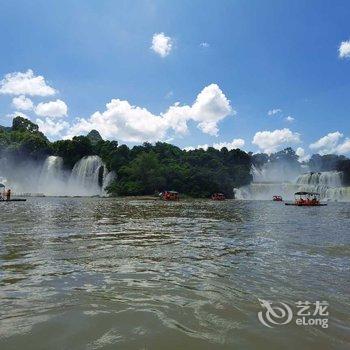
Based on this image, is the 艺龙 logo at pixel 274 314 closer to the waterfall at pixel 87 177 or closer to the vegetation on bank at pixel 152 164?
the vegetation on bank at pixel 152 164

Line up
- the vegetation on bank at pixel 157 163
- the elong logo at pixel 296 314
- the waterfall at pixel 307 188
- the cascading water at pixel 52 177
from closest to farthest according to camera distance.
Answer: the elong logo at pixel 296 314 → the waterfall at pixel 307 188 → the vegetation on bank at pixel 157 163 → the cascading water at pixel 52 177

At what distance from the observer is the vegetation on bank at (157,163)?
87812 millimetres

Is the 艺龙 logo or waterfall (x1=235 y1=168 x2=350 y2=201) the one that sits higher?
waterfall (x1=235 y1=168 x2=350 y2=201)

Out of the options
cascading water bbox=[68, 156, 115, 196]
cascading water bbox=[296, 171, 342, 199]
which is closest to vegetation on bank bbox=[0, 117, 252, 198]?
cascading water bbox=[68, 156, 115, 196]

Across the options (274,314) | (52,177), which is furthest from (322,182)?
(274,314)

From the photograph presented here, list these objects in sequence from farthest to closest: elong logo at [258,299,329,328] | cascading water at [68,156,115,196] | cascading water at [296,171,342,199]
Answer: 1. cascading water at [68,156,115,196]
2. cascading water at [296,171,342,199]
3. elong logo at [258,299,329,328]

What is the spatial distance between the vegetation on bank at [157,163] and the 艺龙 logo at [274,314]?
7960 cm

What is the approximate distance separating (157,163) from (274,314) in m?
86.7

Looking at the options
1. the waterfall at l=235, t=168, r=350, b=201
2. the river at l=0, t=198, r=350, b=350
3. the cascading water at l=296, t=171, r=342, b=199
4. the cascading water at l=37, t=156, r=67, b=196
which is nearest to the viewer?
the river at l=0, t=198, r=350, b=350

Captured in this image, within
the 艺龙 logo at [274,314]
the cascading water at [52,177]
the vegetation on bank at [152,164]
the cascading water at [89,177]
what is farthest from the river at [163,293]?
the cascading water at [52,177]

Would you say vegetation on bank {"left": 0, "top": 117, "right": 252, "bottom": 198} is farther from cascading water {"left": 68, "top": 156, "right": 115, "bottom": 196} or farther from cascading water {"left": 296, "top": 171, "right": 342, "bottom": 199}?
cascading water {"left": 296, "top": 171, "right": 342, "bottom": 199}

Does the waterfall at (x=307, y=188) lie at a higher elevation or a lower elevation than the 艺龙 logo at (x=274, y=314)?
higher

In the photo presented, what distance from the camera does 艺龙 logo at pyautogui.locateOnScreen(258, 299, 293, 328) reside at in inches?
198

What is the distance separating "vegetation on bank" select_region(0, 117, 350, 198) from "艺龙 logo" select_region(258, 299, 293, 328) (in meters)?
79.6
